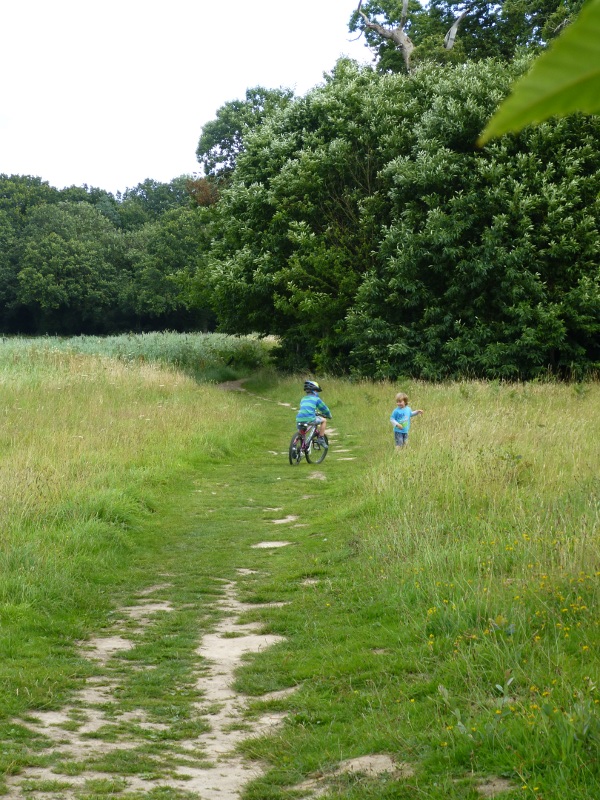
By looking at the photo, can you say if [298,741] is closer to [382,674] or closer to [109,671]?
[382,674]

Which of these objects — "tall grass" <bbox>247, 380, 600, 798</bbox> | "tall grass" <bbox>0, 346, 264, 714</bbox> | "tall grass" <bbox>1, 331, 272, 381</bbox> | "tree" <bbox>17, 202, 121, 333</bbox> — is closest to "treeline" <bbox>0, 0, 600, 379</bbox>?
"tall grass" <bbox>1, 331, 272, 381</bbox>

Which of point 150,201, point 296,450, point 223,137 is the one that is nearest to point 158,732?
point 296,450

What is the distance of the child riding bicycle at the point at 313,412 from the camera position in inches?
595

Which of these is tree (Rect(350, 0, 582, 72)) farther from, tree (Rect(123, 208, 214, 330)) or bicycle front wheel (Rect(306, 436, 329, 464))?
tree (Rect(123, 208, 214, 330))

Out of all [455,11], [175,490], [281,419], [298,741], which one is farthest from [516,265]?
[298,741]

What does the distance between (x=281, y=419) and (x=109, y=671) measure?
1602cm

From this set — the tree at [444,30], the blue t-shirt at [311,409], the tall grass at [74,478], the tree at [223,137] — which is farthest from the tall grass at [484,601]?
the tree at [223,137]

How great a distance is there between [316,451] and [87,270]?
48.9 m

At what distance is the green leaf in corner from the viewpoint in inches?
14.1

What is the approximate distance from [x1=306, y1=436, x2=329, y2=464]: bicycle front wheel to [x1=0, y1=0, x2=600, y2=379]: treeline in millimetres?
8744

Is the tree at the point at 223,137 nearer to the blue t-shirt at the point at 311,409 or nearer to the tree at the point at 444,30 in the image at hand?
the tree at the point at 444,30

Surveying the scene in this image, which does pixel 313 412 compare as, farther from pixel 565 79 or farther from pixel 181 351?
pixel 181 351

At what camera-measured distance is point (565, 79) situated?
38cm

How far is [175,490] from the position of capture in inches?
478
